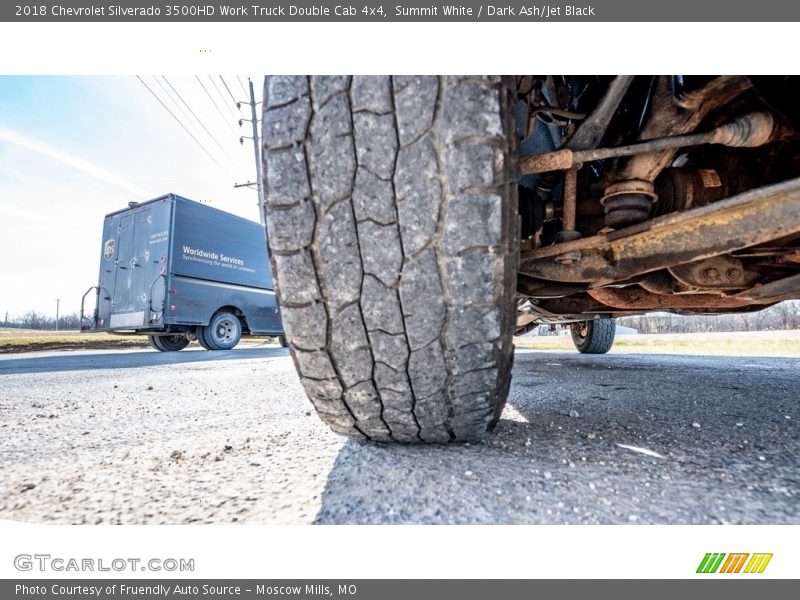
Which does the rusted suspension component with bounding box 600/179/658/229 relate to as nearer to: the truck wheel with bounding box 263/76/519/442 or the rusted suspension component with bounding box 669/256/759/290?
the rusted suspension component with bounding box 669/256/759/290

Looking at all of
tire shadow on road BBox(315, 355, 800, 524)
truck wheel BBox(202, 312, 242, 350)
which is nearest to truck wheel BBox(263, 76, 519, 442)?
tire shadow on road BBox(315, 355, 800, 524)

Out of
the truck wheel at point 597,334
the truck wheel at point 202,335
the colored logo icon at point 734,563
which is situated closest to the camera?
the colored logo icon at point 734,563

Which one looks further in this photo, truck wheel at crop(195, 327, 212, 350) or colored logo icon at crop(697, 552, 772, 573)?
truck wheel at crop(195, 327, 212, 350)

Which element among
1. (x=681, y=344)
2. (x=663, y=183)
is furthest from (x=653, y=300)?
(x=681, y=344)

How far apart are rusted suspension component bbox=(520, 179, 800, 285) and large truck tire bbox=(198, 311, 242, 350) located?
7035 mm

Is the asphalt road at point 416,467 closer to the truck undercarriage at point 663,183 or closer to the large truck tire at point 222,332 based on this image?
the truck undercarriage at point 663,183

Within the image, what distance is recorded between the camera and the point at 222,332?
725 cm

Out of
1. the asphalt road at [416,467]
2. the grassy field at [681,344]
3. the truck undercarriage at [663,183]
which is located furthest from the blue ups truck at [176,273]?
the truck undercarriage at [663,183]

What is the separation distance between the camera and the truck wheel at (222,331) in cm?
697

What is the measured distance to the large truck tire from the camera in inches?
274

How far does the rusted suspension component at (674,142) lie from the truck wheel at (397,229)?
18cm

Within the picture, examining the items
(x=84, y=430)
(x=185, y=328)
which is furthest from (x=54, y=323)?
(x=84, y=430)

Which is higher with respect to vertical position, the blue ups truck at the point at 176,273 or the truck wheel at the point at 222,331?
the blue ups truck at the point at 176,273

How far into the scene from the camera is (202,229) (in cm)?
671
